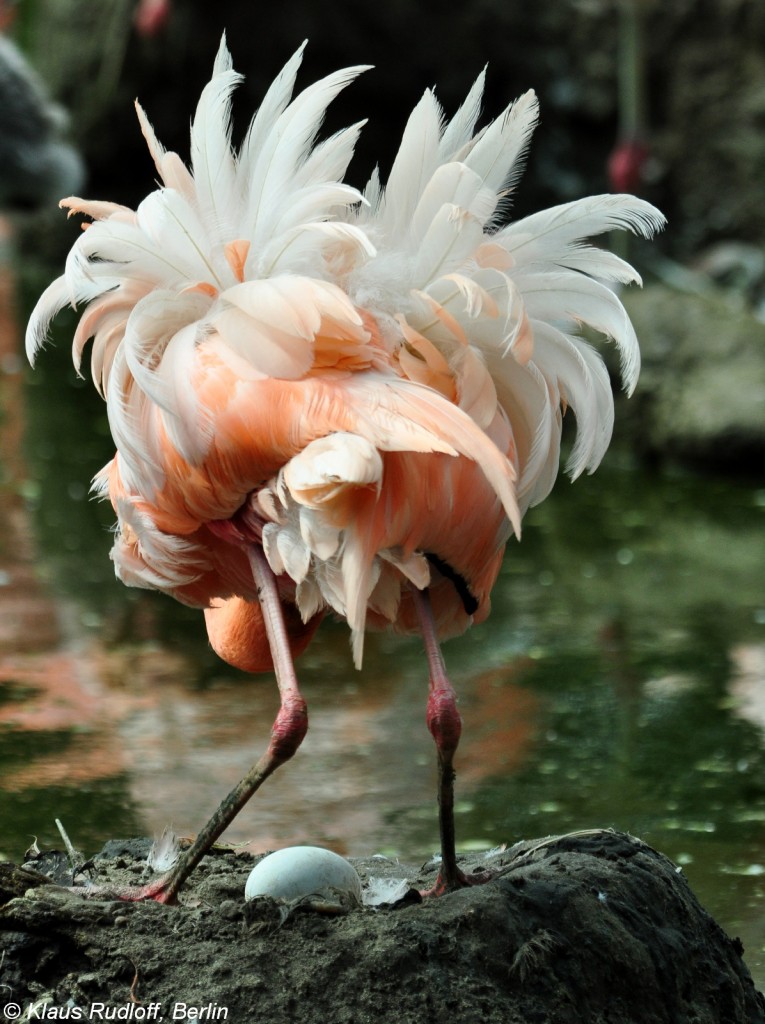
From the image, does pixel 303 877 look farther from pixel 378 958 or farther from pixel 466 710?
pixel 466 710

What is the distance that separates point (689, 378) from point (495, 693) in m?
3.85

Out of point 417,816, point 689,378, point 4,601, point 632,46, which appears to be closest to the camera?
point 417,816

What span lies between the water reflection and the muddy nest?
0.68 metres

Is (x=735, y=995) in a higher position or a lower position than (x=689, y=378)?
lower

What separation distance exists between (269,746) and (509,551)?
4.18 meters

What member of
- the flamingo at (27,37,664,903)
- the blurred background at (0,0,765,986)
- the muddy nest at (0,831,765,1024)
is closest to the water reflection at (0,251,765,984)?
the blurred background at (0,0,765,986)

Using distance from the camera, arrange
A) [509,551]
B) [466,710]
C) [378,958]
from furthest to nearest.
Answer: [509,551] < [466,710] < [378,958]

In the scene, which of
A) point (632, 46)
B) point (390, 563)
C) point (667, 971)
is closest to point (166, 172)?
point (390, 563)

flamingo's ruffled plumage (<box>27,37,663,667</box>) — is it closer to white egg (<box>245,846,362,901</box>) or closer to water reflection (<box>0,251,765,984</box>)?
white egg (<box>245,846,362,901</box>)

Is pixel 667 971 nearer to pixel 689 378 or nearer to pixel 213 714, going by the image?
pixel 213 714

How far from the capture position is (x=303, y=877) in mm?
2734

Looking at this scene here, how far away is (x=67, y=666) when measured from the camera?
5289mm

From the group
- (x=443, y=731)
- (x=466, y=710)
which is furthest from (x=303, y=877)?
(x=466, y=710)

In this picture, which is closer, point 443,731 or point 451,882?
point 443,731
